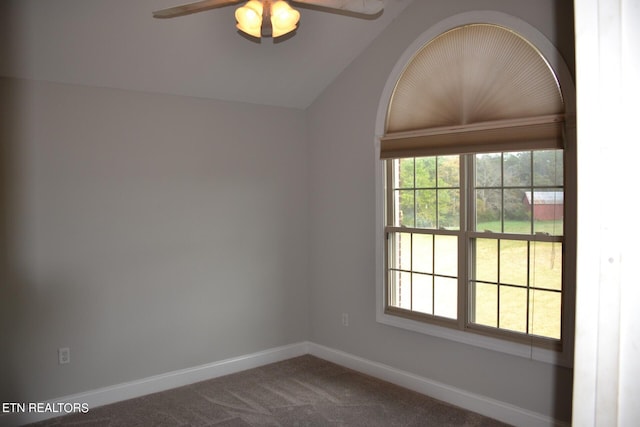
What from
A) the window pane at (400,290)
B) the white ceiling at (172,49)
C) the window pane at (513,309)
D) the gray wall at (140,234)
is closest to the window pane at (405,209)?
the window pane at (400,290)

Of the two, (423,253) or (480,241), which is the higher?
(480,241)

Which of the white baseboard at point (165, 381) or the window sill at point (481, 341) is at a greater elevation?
the window sill at point (481, 341)

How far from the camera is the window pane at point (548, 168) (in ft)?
10.2

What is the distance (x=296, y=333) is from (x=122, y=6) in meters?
3.33

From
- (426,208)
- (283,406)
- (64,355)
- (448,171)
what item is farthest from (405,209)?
(64,355)

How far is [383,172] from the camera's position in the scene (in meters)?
4.21

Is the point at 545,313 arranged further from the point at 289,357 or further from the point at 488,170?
the point at 289,357

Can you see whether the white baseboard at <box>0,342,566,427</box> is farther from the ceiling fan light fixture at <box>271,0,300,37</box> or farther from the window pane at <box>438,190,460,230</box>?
the ceiling fan light fixture at <box>271,0,300,37</box>

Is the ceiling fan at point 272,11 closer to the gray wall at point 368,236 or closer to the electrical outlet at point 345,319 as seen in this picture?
the gray wall at point 368,236

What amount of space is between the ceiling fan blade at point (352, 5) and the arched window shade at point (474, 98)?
1.12 meters

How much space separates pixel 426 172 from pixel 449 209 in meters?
0.37

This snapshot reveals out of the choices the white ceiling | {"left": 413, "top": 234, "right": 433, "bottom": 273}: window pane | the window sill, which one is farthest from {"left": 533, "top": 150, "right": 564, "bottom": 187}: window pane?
the white ceiling

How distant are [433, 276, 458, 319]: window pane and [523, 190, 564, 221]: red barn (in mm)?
829

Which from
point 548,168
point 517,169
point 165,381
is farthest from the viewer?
point 165,381
